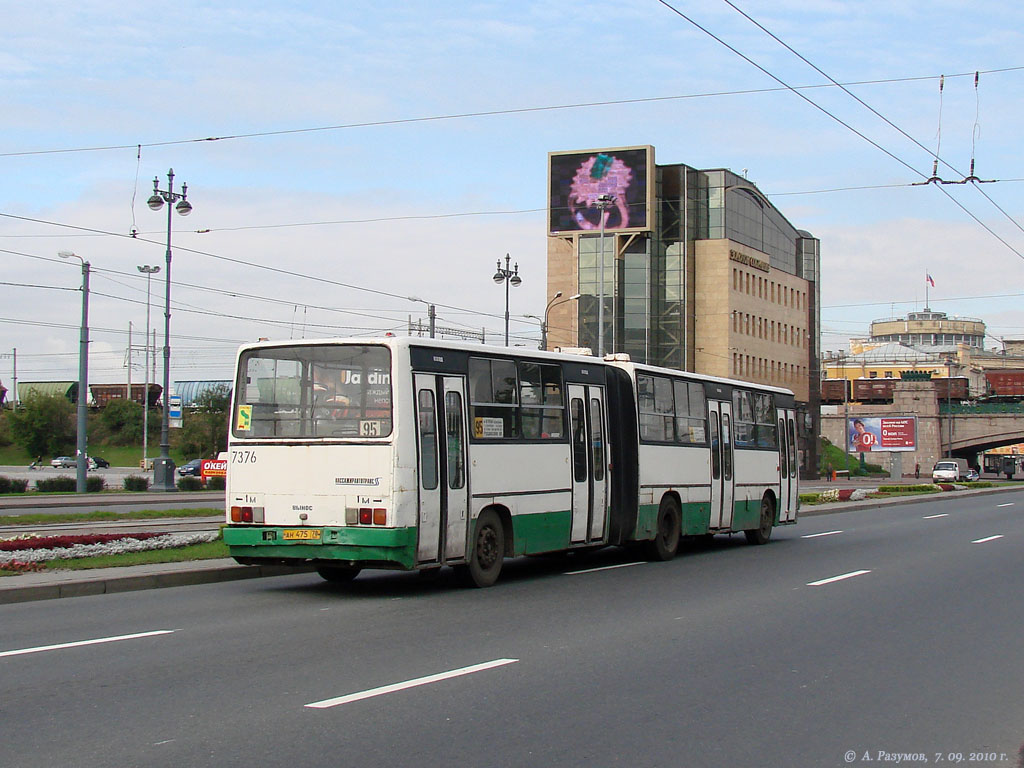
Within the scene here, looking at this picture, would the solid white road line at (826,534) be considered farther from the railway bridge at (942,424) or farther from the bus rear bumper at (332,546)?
the railway bridge at (942,424)

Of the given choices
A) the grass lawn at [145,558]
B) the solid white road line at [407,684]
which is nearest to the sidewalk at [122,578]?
the grass lawn at [145,558]

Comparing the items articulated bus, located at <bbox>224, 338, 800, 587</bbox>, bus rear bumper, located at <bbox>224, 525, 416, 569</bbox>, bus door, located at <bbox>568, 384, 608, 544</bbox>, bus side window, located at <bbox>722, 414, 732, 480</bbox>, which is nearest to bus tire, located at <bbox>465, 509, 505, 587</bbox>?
articulated bus, located at <bbox>224, 338, 800, 587</bbox>

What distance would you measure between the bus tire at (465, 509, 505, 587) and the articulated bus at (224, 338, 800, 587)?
21 millimetres

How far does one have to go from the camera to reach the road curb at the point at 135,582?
12984 mm

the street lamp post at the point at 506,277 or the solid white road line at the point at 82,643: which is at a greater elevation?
the street lamp post at the point at 506,277

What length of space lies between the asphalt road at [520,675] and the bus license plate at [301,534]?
2.25ft

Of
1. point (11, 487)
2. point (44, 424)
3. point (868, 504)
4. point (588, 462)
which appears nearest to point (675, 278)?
point (868, 504)

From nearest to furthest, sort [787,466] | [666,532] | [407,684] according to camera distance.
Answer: [407,684]
[666,532]
[787,466]

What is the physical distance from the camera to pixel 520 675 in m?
8.84

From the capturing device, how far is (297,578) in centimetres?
1616

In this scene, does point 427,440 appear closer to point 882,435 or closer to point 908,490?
point 908,490

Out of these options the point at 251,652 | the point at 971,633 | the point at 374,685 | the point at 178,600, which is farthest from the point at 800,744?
the point at 178,600

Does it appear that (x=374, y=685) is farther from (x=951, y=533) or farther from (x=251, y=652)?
(x=951, y=533)

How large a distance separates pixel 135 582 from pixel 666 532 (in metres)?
8.74
